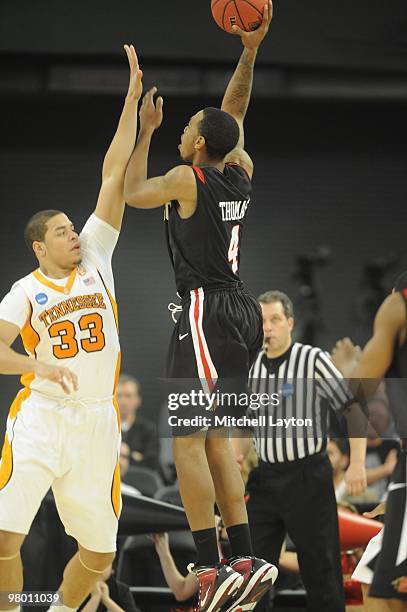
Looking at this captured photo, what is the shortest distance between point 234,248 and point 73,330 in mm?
1027

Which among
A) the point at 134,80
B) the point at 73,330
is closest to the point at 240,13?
the point at 134,80

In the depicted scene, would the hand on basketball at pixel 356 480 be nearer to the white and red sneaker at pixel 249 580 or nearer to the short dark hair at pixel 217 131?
the white and red sneaker at pixel 249 580

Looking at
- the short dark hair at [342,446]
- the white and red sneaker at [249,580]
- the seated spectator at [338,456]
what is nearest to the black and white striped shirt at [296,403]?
the seated spectator at [338,456]

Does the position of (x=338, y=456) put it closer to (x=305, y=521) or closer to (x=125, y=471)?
(x=305, y=521)

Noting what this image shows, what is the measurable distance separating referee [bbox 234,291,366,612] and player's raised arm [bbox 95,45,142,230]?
1.70 meters

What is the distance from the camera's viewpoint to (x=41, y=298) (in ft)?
17.1

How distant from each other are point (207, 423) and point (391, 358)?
120 centimetres

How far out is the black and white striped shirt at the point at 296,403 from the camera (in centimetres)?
646

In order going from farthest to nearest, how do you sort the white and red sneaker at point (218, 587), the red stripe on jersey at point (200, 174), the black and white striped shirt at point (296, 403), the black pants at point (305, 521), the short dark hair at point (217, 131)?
the black and white striped shirt at point (296, 403), the black pants at point (305, 521), the short dark hair at point (217, 131), the red stripe on jersey at point (200, 174), the white and red sneaker at point (218, 587)

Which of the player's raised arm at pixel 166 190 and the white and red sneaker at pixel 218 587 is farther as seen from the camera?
the player's raised arm at pixel 166 190

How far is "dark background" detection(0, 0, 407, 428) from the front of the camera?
12.1 meters

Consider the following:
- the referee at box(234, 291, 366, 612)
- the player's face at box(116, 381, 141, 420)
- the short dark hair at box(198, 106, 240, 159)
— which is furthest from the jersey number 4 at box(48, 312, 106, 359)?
the player's face at box(116, 381, 141, 420)

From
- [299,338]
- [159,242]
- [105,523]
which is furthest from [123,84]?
[105,523]

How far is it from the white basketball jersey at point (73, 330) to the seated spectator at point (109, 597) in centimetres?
176
